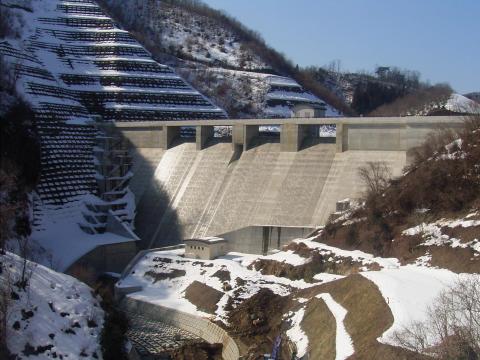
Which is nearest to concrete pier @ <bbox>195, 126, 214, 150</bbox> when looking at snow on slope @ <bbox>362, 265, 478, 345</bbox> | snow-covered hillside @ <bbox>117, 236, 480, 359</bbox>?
snow-covered hillside @ <bbox>117, 236, 480, 359</bbox>

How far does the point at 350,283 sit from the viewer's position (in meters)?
22.3

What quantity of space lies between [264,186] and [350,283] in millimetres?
15452

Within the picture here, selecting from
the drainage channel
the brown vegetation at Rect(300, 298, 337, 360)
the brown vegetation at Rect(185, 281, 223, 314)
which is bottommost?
the drainage channel

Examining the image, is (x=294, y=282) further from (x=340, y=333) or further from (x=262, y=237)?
(x=340, y=333)

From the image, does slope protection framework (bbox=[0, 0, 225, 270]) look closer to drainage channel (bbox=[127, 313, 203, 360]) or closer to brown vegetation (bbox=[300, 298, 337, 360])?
drainage channel (bbox=[127, 313, 203, 360])

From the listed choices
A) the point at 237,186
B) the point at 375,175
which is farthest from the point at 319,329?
the point at 237,186

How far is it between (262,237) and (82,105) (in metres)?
24.3

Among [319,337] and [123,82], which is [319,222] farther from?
[123,82]

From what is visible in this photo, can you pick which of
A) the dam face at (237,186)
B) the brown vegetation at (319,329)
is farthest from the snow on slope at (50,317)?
the dam face at (237,186)

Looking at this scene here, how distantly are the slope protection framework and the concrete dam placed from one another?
8.29ft

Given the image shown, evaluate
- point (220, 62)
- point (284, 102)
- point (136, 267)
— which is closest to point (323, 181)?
point (136, 267)

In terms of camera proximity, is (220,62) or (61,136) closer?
(61,136)

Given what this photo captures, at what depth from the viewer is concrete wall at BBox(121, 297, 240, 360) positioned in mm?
24486

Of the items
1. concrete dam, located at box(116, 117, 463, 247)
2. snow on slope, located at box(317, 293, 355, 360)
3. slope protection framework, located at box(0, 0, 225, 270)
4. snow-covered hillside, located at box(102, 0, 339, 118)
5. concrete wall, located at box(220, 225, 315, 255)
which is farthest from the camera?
snow-covered hillside, located at box(102, 0, 339, 118)
